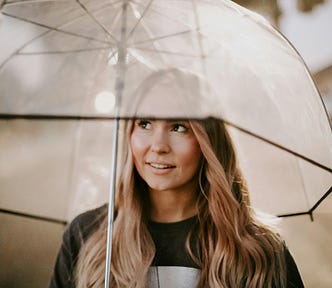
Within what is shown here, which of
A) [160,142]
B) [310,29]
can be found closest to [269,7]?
[310,29]

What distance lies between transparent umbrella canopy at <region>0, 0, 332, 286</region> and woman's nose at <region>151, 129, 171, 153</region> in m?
0.04

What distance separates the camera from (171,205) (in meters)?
1.34

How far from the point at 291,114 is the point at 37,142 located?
2.06 feet

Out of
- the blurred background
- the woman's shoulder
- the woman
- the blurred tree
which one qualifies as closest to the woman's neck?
the woman

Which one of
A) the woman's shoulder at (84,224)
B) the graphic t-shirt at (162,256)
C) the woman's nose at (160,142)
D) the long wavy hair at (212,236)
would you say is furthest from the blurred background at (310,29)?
the woman's shoulder at (84,224)

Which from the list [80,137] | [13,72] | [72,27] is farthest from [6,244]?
[72,27]

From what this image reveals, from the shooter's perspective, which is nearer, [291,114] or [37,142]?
[291,114]

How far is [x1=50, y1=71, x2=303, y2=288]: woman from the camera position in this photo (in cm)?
127

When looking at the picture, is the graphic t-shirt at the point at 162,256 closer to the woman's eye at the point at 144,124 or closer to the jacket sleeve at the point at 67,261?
the jacket sleeve at the point at 67,261

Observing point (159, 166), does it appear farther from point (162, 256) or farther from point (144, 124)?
point (162, 256)

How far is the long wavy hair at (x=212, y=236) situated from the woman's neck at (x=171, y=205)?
0.02 m

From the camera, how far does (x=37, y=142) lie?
1.35m

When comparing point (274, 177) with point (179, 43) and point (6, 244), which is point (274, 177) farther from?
point (6, 244)

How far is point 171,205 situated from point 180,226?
0.06 metres
